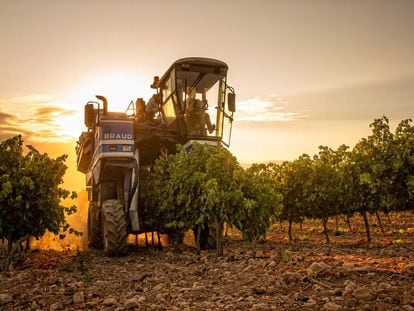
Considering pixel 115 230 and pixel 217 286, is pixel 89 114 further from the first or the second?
pixel 217 286

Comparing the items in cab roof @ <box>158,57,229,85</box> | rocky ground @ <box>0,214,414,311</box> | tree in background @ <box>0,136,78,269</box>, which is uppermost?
cab roof @ <box>158,57,229,85</box>

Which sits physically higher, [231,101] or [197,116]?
[231,101]

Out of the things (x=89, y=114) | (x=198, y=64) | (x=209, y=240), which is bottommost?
(x=209, y=240)

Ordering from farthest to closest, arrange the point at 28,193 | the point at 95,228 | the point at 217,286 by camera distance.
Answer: the point at 95,228
the point at 28,193
the point at 217,286

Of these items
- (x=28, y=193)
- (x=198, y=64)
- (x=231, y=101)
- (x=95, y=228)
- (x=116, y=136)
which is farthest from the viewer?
(x=95, y=228)

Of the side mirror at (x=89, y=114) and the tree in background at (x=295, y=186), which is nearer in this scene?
the side mirror at (x=89, y=114)

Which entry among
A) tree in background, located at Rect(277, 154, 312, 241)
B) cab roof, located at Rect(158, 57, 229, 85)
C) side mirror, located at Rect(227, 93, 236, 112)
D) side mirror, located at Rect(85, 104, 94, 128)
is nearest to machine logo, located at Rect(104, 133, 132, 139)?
side mirror, located at Rect(85, 104, 94, 128)

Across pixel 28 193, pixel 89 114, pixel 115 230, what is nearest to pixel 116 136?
pixel 89 114

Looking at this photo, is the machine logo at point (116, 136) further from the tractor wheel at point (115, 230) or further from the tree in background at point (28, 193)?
the tractor wheel at point (115, 230)

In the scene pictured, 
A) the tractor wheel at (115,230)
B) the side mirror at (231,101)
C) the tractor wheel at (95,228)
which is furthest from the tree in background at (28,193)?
the side mirror at (231,101)

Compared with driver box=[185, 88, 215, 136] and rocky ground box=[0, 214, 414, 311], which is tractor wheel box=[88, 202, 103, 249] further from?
driver box=[185, 88, 215, 136]

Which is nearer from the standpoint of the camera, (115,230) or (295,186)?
(115,230)

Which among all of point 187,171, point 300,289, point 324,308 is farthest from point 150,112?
point 324,308

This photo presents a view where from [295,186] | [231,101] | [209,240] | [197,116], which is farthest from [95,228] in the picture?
[295,186]
